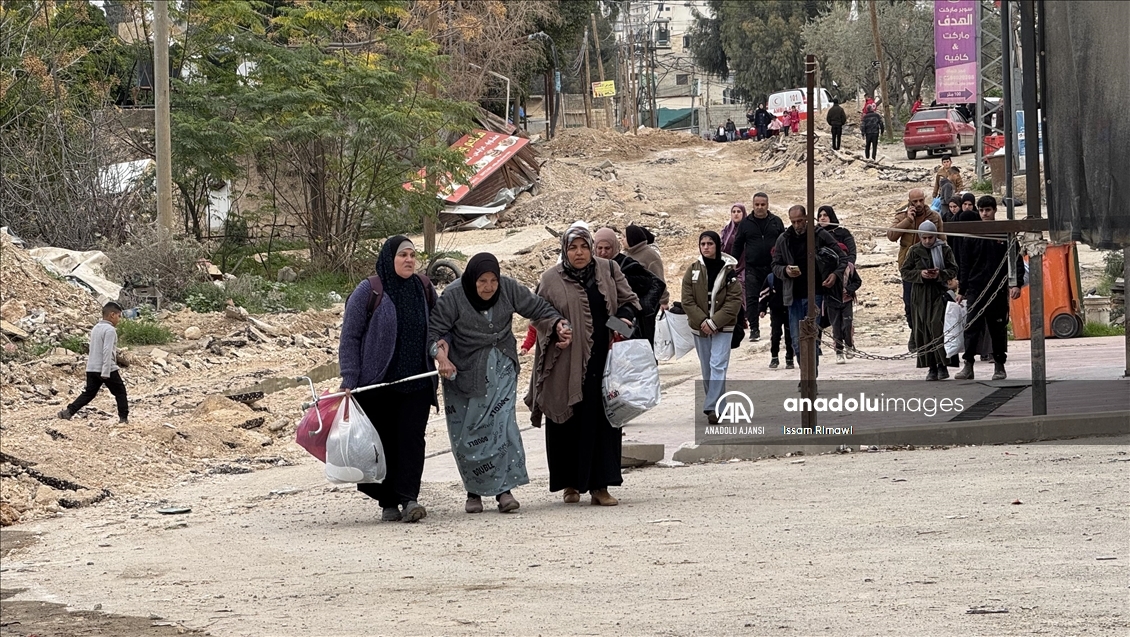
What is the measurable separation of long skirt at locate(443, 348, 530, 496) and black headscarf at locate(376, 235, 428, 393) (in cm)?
25

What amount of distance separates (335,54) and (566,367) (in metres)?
19.0

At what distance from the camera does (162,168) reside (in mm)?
20594

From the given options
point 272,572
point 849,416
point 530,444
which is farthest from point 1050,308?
point 272,572

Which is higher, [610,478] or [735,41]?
[735,41]

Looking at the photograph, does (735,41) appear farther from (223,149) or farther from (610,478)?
(610,478)

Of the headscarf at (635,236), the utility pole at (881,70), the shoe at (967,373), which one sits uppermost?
the utility pole at (881,70)

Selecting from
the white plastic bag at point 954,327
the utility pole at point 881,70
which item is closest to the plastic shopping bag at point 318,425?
the white plastic bag at point 954,327

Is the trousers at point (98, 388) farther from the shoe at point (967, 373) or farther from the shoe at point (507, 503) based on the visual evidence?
the shoe at point (967, 373)

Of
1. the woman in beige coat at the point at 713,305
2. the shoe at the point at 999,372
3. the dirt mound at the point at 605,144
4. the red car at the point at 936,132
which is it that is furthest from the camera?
the dirt mound at the point at 605,144

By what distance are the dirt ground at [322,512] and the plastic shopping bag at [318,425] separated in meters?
0.52

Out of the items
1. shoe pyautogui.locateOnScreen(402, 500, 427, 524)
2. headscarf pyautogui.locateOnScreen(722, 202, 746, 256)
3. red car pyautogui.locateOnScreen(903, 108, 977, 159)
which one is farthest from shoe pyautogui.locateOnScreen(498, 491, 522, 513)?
red car pyautogui.locateOnScreen(903, 108, 977, 159)

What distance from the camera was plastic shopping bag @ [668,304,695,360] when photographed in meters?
11.3

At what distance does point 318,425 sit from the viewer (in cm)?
802

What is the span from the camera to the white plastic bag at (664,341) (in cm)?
1137
